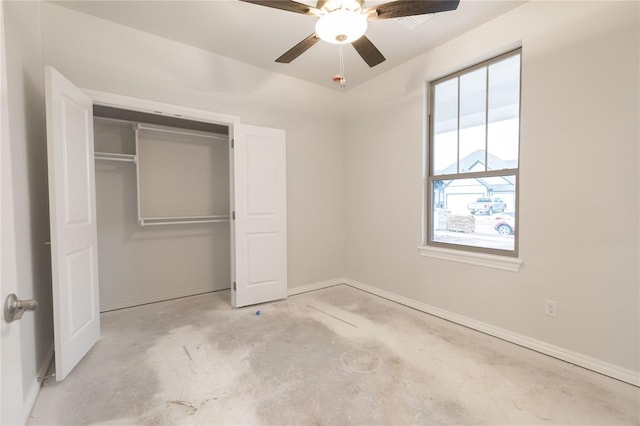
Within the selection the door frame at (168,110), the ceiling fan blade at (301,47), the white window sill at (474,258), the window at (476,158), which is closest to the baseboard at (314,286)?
the door frame at (168,110)

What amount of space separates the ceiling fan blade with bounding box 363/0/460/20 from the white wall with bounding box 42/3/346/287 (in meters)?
2.12

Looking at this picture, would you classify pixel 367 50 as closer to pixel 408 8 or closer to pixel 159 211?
pixel 408 8

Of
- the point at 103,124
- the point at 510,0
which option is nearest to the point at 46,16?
the point at 103,124

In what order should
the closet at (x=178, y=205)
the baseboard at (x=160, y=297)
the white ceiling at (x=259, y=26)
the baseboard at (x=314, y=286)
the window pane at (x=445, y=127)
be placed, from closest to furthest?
the white ceiling at (x=259, y=26), the window pane at (x=445, y=127), the closet at (x=178, y=205), the baseboard at (x=160, y=297), the baseboard at (x=314, y=286)

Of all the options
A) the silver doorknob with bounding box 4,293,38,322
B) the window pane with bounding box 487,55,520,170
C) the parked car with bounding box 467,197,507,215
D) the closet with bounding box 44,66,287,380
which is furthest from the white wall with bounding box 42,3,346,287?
the silver doorknob with bounding box 4,293,38,322

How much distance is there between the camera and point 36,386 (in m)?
1.89

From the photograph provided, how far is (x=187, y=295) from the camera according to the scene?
3.92m

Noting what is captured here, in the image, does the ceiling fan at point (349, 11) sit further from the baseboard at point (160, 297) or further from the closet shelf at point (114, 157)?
the baseboard at point (160, 297)

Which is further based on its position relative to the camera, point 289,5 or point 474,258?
point 474,258

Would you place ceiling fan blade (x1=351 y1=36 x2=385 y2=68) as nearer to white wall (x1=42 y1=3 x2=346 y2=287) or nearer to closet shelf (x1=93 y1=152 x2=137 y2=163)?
white wall (x1=42 y1=3 x2=346 y2=287)

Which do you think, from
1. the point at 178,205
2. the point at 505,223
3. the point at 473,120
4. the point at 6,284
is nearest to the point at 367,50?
the point at 473,120

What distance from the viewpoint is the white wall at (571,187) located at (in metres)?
2.01

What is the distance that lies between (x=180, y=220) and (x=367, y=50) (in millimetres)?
2990

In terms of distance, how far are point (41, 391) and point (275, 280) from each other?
2203 millimetres
